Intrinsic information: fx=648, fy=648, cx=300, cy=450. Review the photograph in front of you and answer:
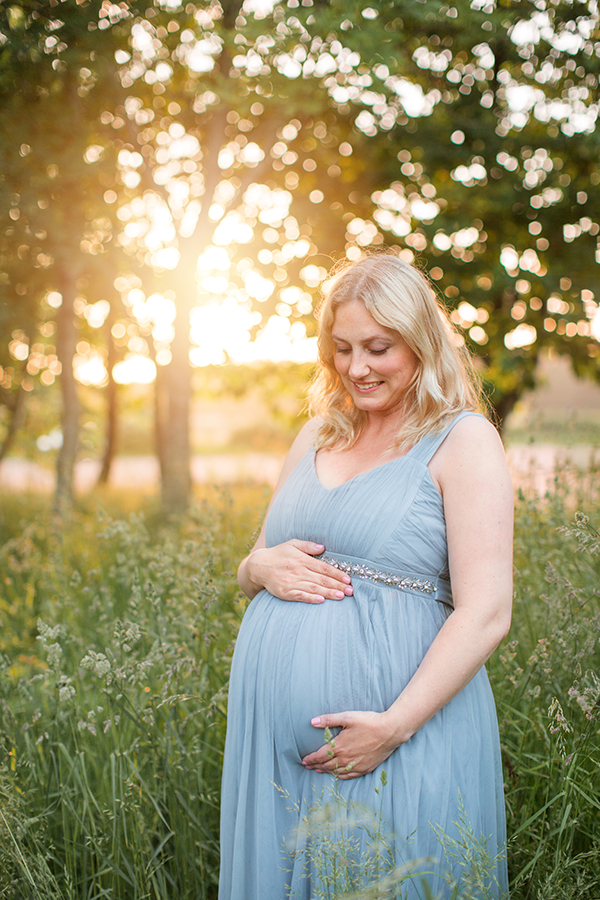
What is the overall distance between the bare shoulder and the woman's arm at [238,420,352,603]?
377mm

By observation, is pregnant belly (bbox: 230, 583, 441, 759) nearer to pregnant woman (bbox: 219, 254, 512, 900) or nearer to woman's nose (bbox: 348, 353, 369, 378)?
pregnant woman (bbox: 219, 254, 512, 900)

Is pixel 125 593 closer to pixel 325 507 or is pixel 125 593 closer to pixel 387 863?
pixel 325 507

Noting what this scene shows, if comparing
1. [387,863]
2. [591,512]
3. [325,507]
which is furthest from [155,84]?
[387,863]

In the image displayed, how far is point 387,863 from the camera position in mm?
1445

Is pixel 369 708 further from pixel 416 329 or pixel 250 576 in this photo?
pixel 416 329

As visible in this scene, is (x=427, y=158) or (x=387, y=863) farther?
(x=427, y=158)

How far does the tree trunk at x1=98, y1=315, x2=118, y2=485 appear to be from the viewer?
12.1m

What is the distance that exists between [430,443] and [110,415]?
12535 mm

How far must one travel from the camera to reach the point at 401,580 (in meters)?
1.67

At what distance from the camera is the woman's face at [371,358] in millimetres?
1803

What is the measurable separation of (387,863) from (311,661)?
473 millimetres

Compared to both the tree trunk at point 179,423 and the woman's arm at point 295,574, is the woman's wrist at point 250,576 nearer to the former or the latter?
the woman's arm at point 295,574

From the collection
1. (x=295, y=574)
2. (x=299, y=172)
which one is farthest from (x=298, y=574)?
(x=299, y=172)

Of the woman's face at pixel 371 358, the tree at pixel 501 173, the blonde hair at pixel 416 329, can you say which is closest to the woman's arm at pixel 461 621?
the blonde hair at pixel 416 329
